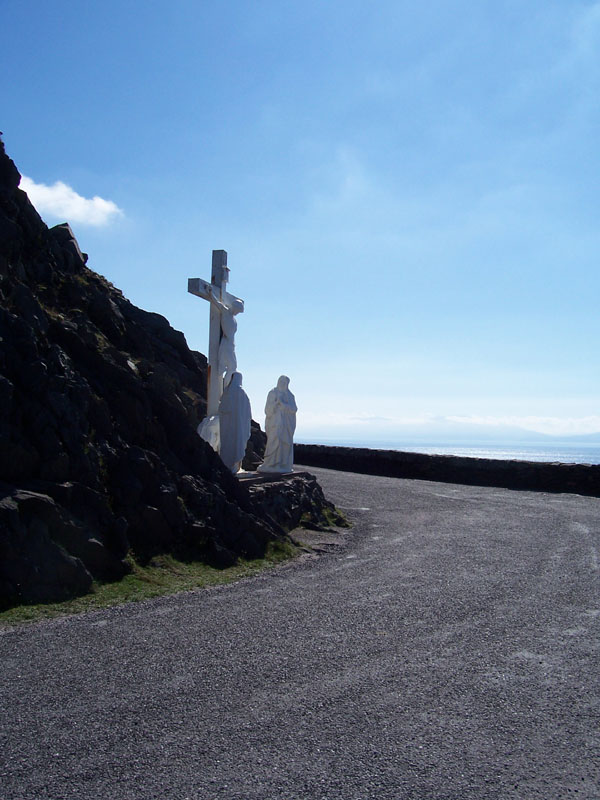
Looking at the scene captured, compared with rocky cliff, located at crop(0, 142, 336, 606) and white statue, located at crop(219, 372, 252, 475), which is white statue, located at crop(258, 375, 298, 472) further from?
rocky cliff, located at crop(0, 142, 336, 606)

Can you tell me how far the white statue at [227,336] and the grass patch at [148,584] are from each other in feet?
16.7

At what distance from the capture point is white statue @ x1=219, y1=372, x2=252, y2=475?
501 inches

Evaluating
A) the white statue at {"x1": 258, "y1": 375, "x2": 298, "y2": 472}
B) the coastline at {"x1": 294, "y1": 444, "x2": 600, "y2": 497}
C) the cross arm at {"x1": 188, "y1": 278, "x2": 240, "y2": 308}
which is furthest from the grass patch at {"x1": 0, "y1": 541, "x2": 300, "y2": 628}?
the coastline at {"x1": 294, "y1": 444, "x2": 600, "y2": 497}

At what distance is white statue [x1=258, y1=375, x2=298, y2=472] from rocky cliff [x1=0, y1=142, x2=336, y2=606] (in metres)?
3.34

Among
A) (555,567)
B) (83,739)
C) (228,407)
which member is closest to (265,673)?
(83,739)

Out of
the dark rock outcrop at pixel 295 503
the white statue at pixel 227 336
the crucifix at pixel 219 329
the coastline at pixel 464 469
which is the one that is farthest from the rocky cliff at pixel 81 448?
the coastline at pixel 464 469

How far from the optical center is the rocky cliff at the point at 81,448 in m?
7.48

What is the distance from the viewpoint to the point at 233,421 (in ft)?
41.9

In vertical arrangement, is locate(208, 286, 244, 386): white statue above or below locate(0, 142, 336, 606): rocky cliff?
above

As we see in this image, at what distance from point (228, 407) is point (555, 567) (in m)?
6.40

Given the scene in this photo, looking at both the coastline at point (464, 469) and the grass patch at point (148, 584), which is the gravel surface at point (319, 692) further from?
the coastline at point (464, 469)

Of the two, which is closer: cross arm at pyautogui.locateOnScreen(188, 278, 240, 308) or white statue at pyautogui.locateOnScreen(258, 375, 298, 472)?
cross arm at pyautogui.locateOnScreen(188, 278, 240, 308)

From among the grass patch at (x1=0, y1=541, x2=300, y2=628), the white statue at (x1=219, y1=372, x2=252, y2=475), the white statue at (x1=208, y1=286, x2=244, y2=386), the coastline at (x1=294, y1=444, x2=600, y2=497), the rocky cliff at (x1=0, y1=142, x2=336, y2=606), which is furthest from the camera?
the coastline at (x1=294, y1=444, x2=600, y2=497)

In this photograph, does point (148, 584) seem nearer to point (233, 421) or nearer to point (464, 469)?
point (233, 421)
